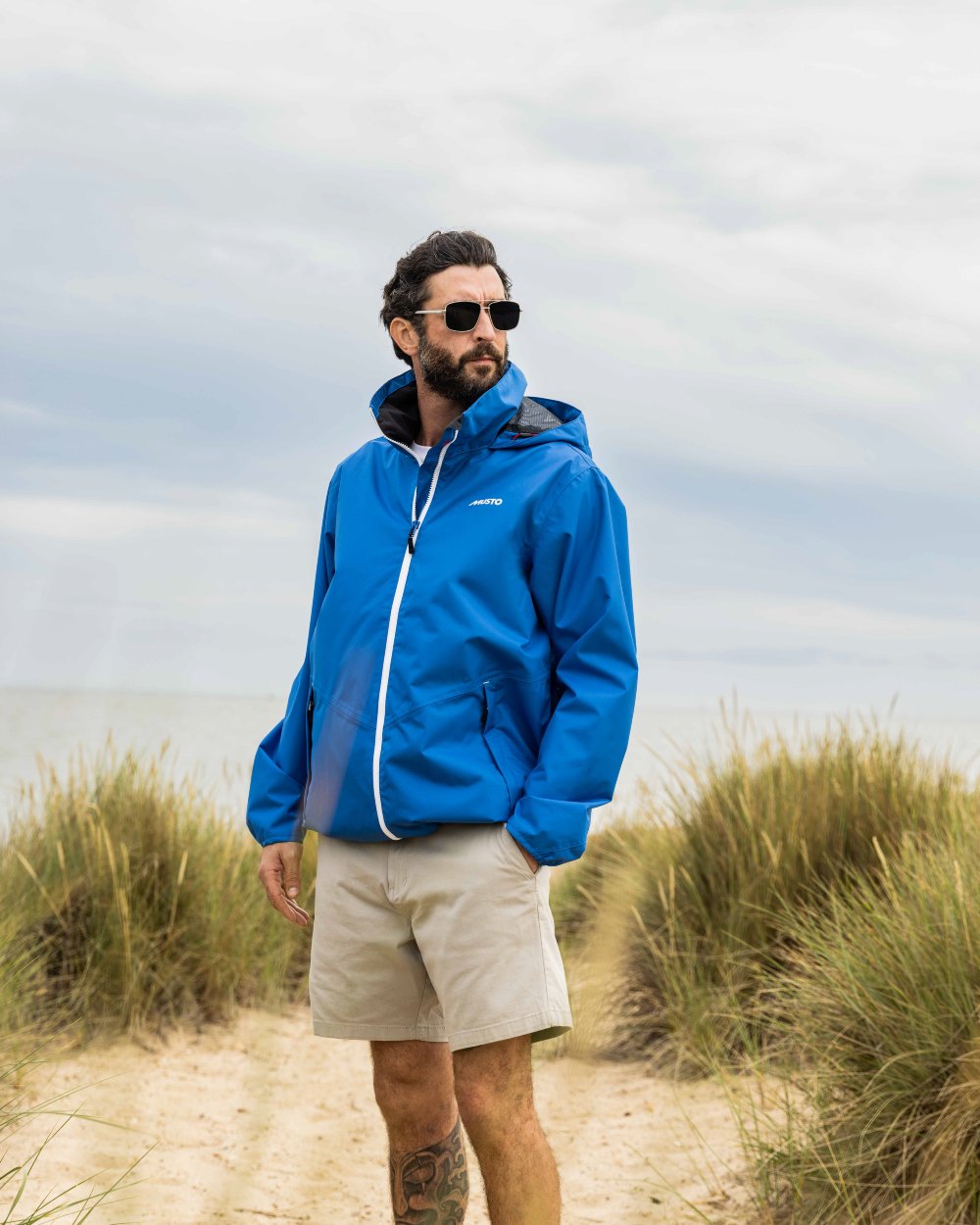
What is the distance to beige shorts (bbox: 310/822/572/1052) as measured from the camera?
2.36 metres

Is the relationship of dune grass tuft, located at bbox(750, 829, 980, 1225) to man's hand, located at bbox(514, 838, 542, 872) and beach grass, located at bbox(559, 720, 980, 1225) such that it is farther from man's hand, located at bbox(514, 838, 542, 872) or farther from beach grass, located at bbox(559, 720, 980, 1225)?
man's hand, located at bbox(514, 838, 542, 872)

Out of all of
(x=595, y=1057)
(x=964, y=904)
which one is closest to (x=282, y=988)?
(x=595, y=1057)

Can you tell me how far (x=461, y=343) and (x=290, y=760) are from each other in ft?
3.34

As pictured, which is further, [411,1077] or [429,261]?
[429,261]

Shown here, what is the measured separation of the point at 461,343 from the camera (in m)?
2.70

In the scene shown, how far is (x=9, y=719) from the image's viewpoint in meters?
2.30

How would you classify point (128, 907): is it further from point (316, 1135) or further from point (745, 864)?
point (745, 864)

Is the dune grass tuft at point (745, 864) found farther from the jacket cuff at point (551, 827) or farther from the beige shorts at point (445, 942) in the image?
the jacket cuff at point (551, 827)

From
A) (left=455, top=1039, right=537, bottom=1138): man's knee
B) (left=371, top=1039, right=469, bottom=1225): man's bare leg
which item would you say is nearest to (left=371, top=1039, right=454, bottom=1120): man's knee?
(left=371, top=1039, right=469, bottom=1225): man's bare leg

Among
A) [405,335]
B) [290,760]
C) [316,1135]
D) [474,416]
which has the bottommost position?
[316,1135]

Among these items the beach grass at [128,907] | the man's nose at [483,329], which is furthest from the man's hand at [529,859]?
the beach grass at [128,907]

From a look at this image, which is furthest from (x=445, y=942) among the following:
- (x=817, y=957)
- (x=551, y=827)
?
(x=817, y=957)

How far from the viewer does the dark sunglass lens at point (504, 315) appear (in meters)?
2.72

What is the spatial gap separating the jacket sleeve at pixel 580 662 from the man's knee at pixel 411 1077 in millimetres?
606
